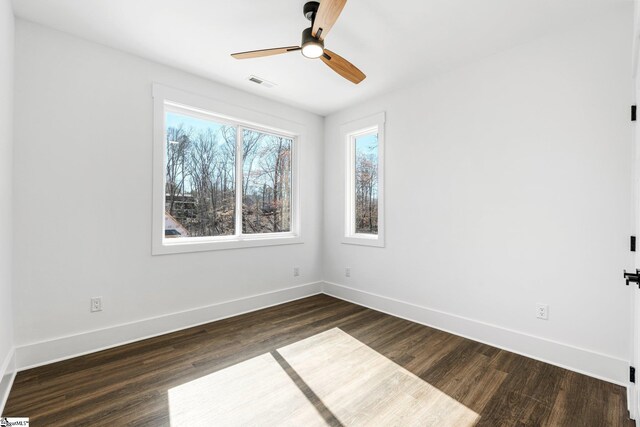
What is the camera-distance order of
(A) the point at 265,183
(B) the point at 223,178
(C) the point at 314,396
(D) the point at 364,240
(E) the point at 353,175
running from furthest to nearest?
(E) the point at 353,175
(A) the point at 265,183
(D) the point at 364,240
(B) the point at 223,178
(C) the point at 314,396

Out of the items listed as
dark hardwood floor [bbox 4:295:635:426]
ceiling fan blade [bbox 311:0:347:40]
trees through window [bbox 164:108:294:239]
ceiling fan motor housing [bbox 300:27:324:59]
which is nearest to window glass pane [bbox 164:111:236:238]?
trees through window [bbox 164:108:294:239]

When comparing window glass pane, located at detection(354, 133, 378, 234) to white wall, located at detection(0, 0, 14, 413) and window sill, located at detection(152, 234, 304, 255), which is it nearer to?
window sill, located at detection(152, 234, 304, 255)

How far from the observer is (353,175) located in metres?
4.23

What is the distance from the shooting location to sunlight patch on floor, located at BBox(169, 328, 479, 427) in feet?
5.73

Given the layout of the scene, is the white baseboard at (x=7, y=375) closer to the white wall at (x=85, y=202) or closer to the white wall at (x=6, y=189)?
the white wall at (x=6, y=189)

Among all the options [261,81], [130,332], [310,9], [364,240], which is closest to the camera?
[310,9]

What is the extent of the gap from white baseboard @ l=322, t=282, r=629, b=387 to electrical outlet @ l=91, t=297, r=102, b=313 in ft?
9.51

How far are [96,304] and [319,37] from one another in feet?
9.51

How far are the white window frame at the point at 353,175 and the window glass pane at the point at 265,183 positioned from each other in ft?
2.75

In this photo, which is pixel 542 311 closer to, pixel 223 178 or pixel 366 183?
pixel 366 183

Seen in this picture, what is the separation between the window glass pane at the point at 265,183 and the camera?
151 inches

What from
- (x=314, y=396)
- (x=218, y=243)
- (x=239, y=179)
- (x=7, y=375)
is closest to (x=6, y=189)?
(x=7, y=375)

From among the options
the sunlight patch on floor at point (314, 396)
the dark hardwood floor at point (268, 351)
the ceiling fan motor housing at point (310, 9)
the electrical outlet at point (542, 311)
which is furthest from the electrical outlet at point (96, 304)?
the electrical outlet at point (542, 311)

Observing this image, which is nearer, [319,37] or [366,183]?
[319,37]
